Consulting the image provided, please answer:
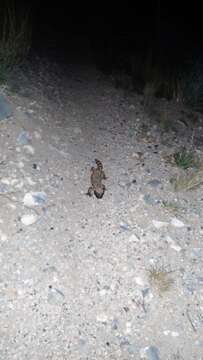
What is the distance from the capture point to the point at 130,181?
4.87m

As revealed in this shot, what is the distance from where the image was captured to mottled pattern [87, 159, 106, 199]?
454 centimetres

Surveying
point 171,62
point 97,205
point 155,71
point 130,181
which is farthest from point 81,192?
point 171,62

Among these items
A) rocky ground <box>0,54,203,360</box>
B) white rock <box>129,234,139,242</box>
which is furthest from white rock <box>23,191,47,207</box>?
white rock <box>129,234,139,242</box>

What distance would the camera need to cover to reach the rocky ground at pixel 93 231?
3.45 meters

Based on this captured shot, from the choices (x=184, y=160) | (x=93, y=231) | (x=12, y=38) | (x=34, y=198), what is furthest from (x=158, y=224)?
(x=12, y=38)

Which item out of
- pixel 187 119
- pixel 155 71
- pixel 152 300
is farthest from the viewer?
pixel 155 71

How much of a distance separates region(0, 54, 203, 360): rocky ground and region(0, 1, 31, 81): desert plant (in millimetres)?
181

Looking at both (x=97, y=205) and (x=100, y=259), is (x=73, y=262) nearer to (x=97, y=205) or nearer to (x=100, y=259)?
(x=100, y=259)

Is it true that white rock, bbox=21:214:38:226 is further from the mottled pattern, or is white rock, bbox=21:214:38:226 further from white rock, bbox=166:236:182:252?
white rock, bbox=166:236:182:252

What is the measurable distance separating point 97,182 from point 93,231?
60 centimetres

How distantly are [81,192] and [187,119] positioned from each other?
2.21m

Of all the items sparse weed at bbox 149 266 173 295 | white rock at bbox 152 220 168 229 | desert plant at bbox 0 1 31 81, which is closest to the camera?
sparse weed at bbox 149 266 173 295

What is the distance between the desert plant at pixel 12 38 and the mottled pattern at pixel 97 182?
152 cm

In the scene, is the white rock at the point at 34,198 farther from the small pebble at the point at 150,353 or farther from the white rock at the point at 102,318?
the small pebble at the point at 150,353
